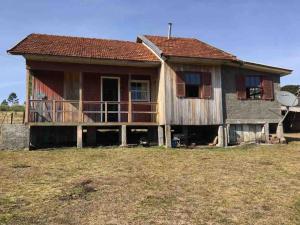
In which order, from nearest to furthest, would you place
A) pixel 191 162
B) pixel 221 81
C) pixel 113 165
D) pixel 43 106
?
pixel 113 165, pixel 191 162, pixel 43 106, pixel 221 81

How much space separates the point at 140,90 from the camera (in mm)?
19094

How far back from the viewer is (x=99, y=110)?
1811 cm

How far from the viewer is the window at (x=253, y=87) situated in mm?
19578

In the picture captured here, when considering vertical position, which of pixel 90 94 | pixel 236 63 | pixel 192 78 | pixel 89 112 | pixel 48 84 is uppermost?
pixel 236 63

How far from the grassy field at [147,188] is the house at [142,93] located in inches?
98.4

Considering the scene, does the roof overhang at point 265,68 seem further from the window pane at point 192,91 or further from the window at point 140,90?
the window at point 140,90

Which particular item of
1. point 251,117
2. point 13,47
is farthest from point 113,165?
point 251,117

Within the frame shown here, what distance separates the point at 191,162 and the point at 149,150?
2.85m

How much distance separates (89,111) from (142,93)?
3091mm

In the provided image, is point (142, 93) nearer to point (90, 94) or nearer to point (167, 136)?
point (90, 94)

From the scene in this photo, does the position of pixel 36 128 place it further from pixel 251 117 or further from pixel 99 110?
pixel 251 117

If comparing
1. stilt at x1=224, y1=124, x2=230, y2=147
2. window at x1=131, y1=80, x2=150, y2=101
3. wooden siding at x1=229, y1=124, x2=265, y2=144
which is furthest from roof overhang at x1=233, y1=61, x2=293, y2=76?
window at x1=131, y1=80, x2=150, y2=101

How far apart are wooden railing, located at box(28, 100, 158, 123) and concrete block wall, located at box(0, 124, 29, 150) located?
1.72ft

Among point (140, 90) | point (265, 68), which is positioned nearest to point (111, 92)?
point (140, 90)
